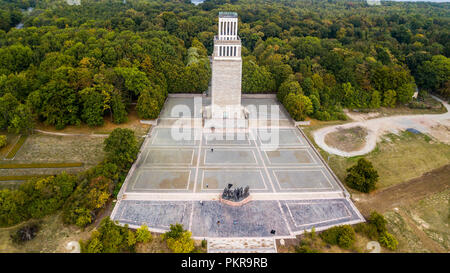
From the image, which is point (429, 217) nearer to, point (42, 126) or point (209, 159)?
point (209, 159)

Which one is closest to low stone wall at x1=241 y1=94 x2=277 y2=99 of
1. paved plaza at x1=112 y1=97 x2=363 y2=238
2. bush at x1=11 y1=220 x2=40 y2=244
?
paved plaza at x1=112 y1=97 x2=363 y2=238

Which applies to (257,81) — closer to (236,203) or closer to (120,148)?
(120,148)

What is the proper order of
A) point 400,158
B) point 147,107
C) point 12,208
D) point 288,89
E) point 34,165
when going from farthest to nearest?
point 288,89
point 147,107
point 400,158
point 34,165
point 12,208

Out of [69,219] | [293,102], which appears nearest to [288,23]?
[293,102]

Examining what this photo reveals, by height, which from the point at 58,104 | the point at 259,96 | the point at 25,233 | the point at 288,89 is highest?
the point at 288,89

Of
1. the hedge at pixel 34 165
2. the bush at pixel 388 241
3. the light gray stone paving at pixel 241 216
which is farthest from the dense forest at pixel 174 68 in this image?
the bush at pixel 388 241

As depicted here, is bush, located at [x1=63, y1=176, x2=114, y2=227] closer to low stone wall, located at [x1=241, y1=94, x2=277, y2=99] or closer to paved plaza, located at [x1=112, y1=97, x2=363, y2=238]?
paved plaza, located at [x1=112, y1=97, x2=363, y2=238]

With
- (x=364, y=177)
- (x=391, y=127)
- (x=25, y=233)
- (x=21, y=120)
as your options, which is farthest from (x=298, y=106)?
(x=21, y=120)

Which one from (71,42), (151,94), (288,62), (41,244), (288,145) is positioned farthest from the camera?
(288,62)
